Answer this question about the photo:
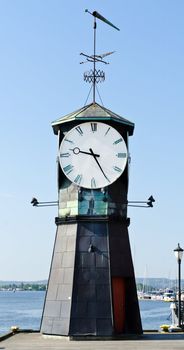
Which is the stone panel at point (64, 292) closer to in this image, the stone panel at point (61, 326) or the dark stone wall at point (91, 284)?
the dark stone wall at point (91, 284)

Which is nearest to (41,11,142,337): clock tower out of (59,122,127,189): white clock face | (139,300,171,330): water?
(59,122,127,189): white clock face

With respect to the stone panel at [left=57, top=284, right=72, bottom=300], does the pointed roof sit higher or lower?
higher

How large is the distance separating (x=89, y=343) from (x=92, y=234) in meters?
4.61

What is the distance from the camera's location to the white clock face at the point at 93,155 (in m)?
26.7

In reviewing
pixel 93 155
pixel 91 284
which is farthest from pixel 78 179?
pixel 91 284

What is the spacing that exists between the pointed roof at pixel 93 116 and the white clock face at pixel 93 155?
301mm

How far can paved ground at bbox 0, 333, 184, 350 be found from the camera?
21.5 m

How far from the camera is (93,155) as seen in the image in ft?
87.6

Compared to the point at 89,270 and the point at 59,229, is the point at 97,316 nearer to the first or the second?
the point at 89,270

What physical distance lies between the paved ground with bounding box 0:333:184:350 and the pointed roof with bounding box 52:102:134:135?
875cm

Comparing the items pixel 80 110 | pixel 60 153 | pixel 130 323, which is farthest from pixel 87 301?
pixel 80 110

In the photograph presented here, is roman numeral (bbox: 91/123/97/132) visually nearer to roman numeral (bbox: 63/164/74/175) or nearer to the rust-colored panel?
roman numeral (bbox: 63/164/74/175)

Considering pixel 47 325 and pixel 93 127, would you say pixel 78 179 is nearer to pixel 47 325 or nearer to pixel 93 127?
pixel 93 127

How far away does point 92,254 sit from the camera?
25812mm
